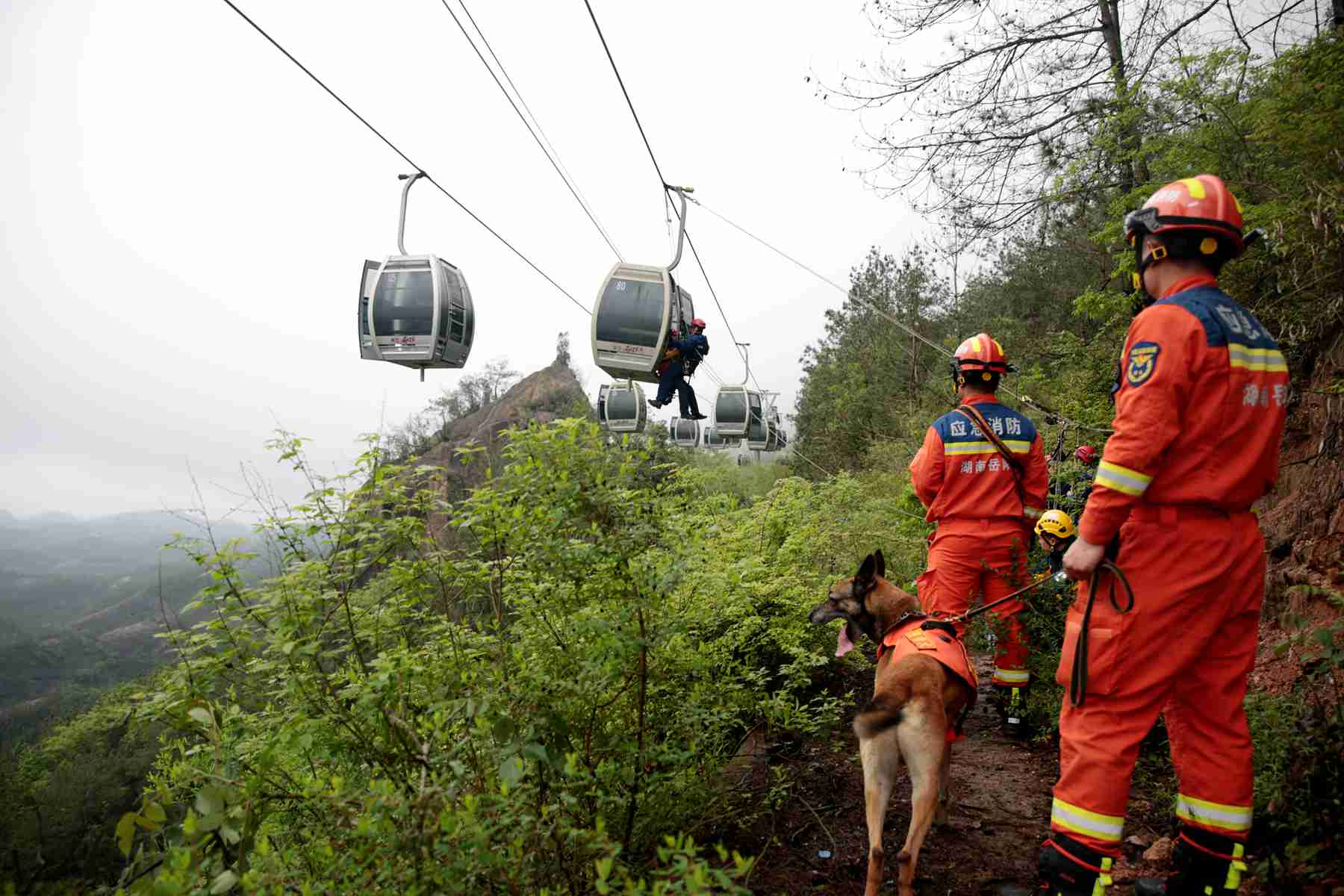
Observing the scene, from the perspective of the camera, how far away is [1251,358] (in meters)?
2.33

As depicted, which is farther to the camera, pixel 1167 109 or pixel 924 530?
pixel 1167 109

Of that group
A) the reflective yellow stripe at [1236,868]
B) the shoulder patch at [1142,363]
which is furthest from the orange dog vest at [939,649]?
the shoulder patch at [1142,363]

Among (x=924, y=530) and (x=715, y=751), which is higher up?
(x=924, y=530)

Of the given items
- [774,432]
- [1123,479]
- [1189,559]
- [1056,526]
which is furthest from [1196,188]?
[774,432]

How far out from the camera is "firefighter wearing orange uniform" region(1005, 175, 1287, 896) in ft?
→ 7.61

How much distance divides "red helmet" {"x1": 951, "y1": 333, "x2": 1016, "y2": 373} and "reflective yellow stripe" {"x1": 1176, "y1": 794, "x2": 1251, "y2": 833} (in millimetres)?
2826

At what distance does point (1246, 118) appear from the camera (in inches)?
279

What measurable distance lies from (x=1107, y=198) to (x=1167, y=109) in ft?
8.76

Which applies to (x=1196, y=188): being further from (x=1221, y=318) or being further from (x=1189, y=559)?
(x=1189, y=559)

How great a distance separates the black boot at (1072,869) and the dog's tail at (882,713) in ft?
2.48

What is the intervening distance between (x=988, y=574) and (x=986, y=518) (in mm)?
359

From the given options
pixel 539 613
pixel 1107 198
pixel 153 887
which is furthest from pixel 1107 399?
pixel 153 887

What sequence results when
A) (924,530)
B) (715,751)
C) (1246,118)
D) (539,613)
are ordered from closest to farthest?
1. (539,613)
2. (715,751)
3. (1246,118)
4. (924,530)

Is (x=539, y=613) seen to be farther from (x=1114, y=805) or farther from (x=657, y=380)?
(x=657, y=380)
